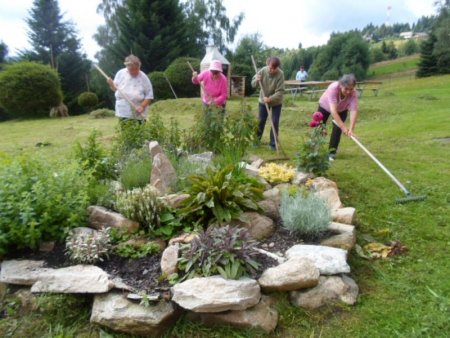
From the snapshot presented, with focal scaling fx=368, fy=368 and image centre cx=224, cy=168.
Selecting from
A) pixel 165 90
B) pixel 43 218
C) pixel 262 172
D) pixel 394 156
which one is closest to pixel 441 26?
pixel 165 90

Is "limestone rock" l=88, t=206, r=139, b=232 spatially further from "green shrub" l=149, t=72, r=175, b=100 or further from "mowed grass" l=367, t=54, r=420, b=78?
"mowed grass" l=367, t=54, r=420, b=78

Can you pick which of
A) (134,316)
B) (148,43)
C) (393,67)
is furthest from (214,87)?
(393,67)

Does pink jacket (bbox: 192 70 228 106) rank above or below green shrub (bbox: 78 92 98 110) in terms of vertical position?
above

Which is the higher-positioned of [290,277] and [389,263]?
[290,277]

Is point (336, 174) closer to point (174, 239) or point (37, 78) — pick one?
point (174, 239)

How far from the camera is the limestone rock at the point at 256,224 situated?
3152 mm

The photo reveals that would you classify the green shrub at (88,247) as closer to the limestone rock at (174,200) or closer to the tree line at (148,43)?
the limestone rock at (174,200)

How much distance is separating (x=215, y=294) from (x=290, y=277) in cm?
53

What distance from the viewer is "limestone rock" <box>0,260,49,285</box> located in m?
2.60

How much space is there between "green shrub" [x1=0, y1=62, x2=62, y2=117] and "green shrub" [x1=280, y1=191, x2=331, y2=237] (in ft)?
56.9

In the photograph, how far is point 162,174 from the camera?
3561 mm

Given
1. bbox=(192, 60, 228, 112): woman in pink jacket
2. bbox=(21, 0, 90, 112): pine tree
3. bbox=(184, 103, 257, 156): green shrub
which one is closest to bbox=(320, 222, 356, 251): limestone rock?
bbox=(184, 103, 257, 156): green shrub

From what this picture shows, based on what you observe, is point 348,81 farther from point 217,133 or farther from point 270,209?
point 270,209

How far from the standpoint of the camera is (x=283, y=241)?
3.13 m
